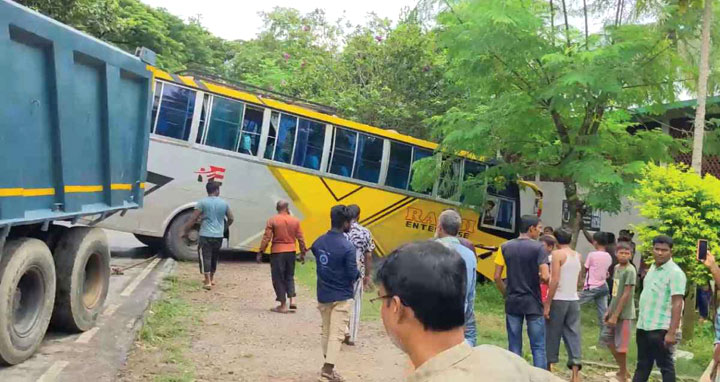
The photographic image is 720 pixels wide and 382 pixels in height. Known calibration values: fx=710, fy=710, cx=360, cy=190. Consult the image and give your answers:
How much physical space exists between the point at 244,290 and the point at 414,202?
17.2 feet

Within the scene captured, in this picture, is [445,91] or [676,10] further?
[445,91]

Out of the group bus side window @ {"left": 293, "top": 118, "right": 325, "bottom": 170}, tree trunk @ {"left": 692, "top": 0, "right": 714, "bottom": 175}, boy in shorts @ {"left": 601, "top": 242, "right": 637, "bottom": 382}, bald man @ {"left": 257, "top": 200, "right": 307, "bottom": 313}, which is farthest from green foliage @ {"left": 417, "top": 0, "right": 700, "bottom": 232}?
bald man @ {"left": 257, "top": 200, "right": 307, "bottom": 313}

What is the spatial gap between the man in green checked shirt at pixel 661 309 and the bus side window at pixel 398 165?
359 inches

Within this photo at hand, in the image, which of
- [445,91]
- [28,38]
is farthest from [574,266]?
[445,91]

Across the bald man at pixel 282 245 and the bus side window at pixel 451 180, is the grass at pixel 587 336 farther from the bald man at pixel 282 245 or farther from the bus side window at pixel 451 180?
the bus side window at pixel 451 180

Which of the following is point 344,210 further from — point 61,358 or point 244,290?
point 244,290

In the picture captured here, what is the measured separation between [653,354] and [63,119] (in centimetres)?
553

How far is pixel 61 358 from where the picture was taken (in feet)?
20.4

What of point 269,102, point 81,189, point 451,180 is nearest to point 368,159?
point 451,180

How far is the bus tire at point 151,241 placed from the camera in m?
13.6

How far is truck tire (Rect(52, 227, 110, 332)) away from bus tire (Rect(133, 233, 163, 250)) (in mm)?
5646

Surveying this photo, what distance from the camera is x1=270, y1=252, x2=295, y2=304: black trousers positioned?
958 centimetres

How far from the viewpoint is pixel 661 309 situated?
599 centimetres

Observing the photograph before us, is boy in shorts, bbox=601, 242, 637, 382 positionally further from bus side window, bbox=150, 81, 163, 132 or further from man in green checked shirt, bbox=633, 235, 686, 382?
bus side window, bbox=150, 81, 163, 132
